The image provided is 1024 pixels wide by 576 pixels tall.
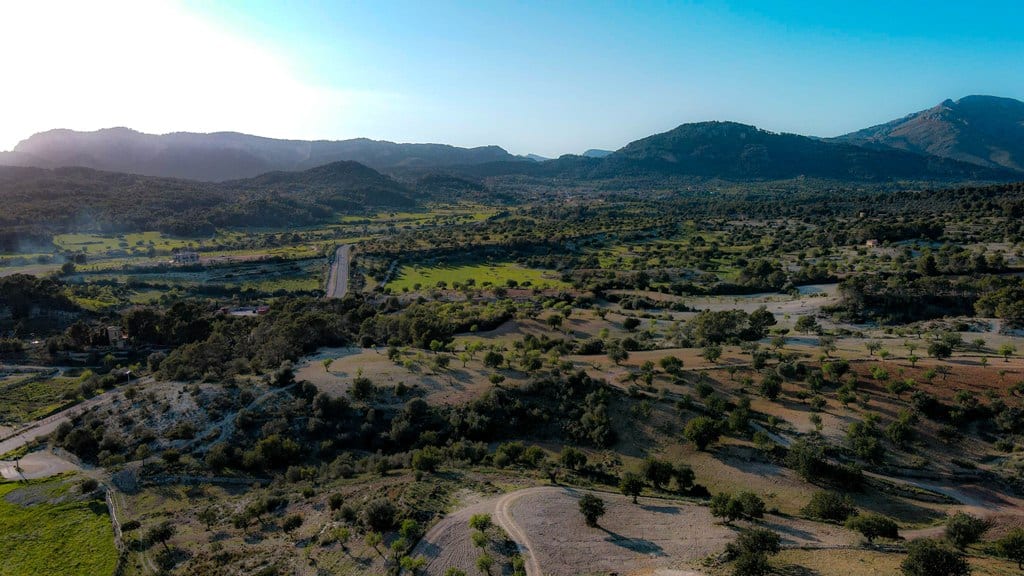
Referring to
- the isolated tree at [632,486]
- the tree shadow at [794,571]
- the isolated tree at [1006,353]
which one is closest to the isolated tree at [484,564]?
the isolated tree at [632,486]

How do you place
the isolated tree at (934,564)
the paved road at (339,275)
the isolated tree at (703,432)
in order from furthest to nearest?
1. the paved road at (339,275)
2. the isolated tree at (703,432)
3. the isolated tree at (934,564)

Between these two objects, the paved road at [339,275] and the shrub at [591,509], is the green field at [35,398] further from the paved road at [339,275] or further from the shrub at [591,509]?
the shrub at [591,509]

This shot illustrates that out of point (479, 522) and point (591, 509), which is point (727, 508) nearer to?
point (591, 509)

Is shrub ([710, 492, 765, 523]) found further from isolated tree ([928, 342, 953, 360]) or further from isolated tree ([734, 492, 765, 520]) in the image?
isolated tree ([928, 342, 953, 360])

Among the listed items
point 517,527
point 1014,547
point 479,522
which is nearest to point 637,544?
point 517,527

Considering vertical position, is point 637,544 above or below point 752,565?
below

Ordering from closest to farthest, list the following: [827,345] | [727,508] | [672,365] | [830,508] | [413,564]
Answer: [413,564] → [727,508] → [830,508] → [672,365] → [827,345]
